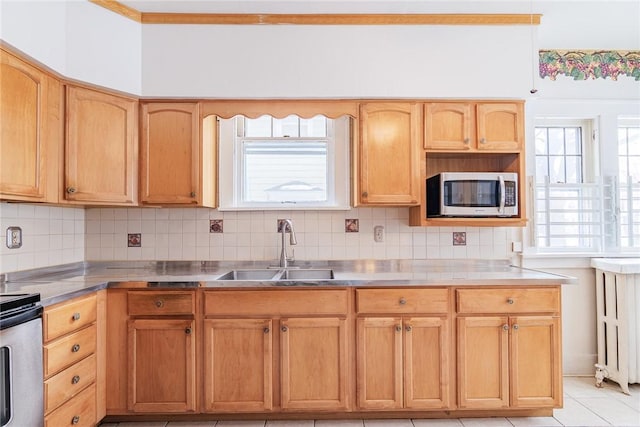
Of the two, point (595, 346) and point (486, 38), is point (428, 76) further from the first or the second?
point (595, 346)

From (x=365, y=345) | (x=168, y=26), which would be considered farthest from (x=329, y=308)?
(x=168, y=26)

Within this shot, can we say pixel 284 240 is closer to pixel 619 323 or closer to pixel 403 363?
pixel 403 363

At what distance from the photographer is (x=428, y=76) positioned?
2.59 meters

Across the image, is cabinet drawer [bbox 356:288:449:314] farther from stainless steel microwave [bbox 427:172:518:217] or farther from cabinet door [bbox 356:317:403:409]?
stainless steel microwave [bbox 427:172:518:217]

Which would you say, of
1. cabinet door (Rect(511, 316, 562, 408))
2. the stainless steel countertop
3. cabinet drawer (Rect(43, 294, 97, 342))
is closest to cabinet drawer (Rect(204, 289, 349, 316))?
the stainless steel countertop

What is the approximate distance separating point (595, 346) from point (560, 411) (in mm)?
847

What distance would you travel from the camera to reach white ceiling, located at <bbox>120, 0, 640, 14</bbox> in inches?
97.0

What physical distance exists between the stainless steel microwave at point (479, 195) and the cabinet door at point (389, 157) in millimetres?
195

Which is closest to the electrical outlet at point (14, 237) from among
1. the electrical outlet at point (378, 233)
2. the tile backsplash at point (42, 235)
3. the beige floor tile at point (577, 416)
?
the tile backsplash at point (42, 235)

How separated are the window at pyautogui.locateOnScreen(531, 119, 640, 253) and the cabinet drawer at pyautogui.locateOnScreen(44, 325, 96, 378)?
3.03 meters

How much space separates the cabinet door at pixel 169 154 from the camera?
100 inches

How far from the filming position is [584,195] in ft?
9.98

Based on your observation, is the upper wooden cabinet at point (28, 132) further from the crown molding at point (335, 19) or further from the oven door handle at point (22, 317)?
the crown molding at point (335, 19)

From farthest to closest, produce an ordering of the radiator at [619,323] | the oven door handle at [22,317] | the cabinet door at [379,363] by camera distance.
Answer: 1. the radiator at [619,323]
2. the cabinet door at [379,363]
3. the oven door handle at [22,317]
